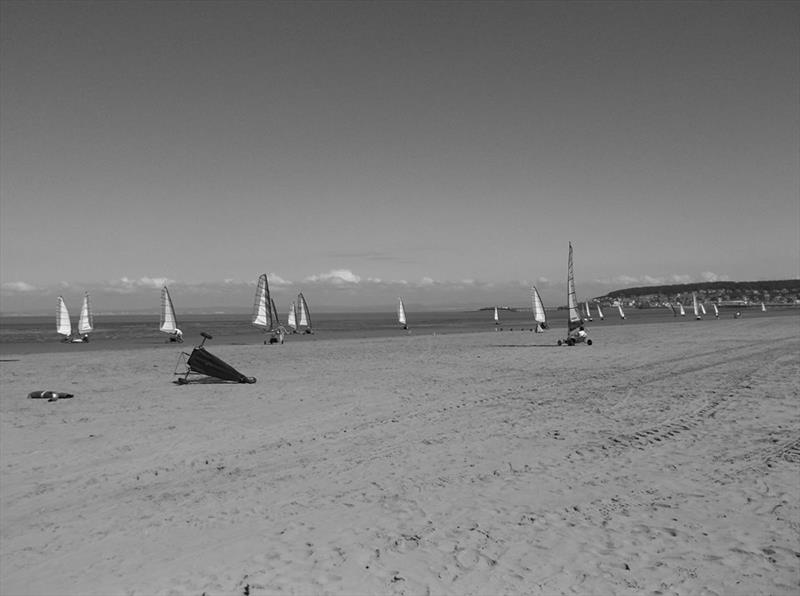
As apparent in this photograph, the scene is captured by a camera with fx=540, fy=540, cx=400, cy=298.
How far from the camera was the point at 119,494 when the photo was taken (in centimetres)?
800

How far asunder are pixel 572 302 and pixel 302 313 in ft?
120

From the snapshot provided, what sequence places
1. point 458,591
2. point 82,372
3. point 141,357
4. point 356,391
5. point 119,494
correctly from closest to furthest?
1. point 458,591
2. point 119,494
3. point 356,391
4. point 82,372
5. point 141,357

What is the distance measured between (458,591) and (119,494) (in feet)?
18.1

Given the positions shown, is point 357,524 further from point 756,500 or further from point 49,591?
point 756,500

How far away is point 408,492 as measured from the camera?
306 inches

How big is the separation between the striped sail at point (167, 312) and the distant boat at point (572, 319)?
1268 inches

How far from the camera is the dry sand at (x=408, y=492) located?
219 inches

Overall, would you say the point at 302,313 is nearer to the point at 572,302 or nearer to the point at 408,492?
the point at 572,302

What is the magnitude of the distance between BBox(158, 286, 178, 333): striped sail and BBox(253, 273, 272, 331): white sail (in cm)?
731

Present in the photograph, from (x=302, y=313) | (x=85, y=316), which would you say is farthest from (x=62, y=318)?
(x=302, y=313)

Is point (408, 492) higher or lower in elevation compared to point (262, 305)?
lower

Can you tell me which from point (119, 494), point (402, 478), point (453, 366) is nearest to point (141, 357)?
point (453, 366)

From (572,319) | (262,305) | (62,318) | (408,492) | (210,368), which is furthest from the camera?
(62,318)

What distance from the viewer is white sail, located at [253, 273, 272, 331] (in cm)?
4356
